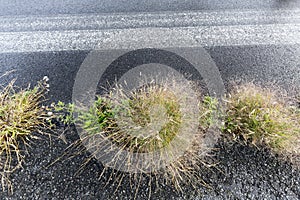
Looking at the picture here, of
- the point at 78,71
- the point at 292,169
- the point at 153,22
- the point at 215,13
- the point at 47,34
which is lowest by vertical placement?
the point at 292,169

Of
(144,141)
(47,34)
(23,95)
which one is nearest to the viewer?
(144,141)

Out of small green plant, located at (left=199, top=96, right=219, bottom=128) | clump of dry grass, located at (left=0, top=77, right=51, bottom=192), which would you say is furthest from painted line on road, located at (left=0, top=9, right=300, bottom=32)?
small green plant, located at (left=199, top=96, right=219, bottom=128)

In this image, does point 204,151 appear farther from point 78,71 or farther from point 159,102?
point 78,71

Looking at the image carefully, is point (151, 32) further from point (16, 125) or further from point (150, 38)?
point (16, 125)

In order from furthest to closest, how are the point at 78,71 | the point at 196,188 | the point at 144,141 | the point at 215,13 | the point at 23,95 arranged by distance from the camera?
the point at 215,13
the point at 78,71
the point at 23,95
the point at 144,141
the point at 196,188

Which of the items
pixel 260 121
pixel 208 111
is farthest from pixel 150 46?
pixel 260 121

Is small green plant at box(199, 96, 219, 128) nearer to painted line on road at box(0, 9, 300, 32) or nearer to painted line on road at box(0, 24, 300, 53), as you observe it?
painted line on road at box(0, 24, 300, 53)

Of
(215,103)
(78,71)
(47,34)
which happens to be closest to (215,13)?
(215,103)
